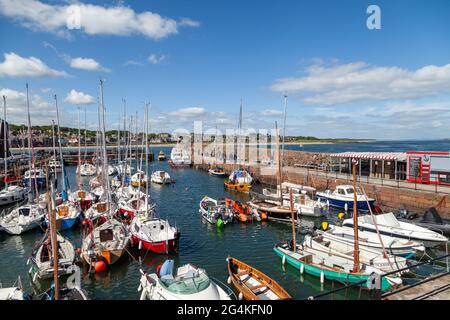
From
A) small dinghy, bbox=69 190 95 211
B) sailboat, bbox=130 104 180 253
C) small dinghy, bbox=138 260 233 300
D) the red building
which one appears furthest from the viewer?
small dinghy, bbox=69 190 95 211

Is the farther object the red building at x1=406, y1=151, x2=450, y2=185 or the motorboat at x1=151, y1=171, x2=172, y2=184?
the motorboat at x1=151, y1=171, x2=172, y2=184

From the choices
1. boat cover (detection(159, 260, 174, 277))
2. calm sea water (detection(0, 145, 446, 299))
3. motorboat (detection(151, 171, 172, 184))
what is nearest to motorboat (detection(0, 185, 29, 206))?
calm sea water (detection(0, 145, 446, 299))

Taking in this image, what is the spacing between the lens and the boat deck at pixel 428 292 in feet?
35.6

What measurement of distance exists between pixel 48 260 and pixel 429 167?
37.5m

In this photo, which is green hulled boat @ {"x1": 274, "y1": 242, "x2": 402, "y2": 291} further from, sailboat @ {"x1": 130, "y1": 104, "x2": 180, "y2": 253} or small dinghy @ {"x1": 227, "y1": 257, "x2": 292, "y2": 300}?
sailboat @ {"x1": 130, "y1": 104, "x2": 180, "y2": 253}

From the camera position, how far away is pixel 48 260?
61.5 ft

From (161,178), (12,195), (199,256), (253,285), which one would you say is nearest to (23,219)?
(12,195)

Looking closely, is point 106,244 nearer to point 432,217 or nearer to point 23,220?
point 23,220

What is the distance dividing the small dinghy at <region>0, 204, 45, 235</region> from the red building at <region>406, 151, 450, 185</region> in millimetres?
39589

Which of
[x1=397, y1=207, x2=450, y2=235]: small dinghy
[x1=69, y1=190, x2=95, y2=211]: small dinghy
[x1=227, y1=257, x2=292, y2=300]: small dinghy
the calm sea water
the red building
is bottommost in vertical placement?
the calm sea water

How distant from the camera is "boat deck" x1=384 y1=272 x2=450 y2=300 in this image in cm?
1084

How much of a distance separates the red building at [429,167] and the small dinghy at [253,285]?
90.6 ft

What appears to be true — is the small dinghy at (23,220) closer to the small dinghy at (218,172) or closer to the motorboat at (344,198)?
the motorboat at (344,198)

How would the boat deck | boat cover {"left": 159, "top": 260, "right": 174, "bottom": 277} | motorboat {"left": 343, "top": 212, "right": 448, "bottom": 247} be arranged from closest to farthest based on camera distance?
1. the boat deck
2. boat cover {"left": 159, "top": 260, "right": 174, "bottom": 277}
3. motorboat {"left": 343, "top": 212, "right": 448, "bottom": 247}
